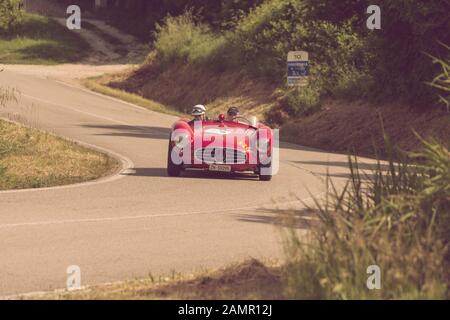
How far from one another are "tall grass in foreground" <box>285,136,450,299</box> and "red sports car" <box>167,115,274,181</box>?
11868 millimetres

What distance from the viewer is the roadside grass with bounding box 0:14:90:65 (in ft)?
214

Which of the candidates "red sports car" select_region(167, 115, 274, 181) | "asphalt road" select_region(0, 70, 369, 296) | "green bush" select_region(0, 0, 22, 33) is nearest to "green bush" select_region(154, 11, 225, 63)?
"asphalt road" select_region(0, 70, 369, 296)

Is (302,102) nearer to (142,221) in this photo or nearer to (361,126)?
(361,126)

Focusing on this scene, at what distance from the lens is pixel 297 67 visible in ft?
124

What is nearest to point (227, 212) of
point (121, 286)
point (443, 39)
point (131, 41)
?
point (121, 286)

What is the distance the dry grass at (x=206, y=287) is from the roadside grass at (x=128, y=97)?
32.9 metres

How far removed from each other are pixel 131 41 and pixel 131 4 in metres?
4.48

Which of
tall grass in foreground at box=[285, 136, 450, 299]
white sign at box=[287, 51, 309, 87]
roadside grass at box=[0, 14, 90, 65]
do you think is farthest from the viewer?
roadside grass at box=[0, 14, 90, 65]

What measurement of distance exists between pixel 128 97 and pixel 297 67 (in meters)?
13.2

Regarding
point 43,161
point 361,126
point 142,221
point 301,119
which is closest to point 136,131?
point 361,126

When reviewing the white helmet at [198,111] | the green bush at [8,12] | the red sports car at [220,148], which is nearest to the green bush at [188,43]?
the green bush at [8,12]

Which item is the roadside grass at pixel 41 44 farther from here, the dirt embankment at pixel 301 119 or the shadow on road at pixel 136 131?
the shadow on road at pixel 136 131

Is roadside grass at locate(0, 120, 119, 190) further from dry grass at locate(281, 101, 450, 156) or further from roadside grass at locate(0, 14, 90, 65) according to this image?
roadside grass at locate(0, 14, 90, 65)

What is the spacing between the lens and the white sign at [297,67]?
3734 cm
